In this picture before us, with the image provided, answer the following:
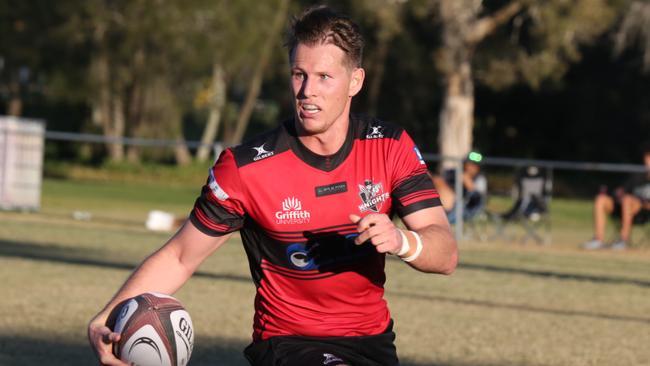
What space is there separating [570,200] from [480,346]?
30.3 metres

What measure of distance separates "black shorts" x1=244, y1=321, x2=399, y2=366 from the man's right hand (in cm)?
71

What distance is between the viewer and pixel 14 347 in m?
8.94

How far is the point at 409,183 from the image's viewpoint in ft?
15.9

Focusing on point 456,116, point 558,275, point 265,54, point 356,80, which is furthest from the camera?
point 265,54

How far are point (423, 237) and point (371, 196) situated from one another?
0.35 m

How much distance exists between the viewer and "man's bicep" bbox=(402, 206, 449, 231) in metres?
4.81

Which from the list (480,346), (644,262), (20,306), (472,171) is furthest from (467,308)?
(472,171)

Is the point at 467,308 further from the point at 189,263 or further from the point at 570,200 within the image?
the point at 570,200

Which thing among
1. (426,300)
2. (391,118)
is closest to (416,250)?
(426,300)

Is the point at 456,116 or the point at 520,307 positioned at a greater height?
the point at 456,116

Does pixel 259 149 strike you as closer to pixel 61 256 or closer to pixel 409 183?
pixel 409 183

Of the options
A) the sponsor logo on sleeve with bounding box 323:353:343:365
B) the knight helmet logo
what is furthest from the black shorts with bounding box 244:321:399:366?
the knight helmet logo

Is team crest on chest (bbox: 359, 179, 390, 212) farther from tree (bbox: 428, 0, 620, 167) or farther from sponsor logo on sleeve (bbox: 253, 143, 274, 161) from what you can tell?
tree (bbox: 428, 0, 620, 167)

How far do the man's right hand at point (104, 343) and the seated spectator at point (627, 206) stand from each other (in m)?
16.3
